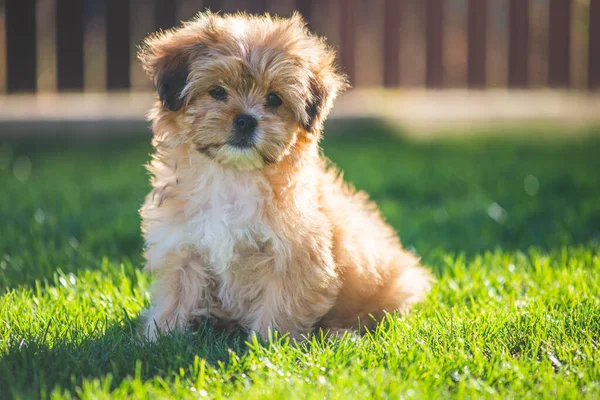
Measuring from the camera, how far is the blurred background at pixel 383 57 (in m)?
8.85

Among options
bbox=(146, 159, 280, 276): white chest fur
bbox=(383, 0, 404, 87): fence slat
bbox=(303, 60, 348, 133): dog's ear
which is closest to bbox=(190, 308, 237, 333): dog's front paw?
bbox=(146, 159, 280, 276): white chest fur

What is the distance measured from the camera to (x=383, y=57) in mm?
9836

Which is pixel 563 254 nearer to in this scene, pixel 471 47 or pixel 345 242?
pixel 345 242

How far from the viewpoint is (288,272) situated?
345cm

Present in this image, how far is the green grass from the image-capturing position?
297cm

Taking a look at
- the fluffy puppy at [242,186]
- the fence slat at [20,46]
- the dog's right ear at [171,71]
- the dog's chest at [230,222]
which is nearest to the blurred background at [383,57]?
the fence slat at [20,46]

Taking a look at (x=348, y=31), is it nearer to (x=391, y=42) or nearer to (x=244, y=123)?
(x=391, y=42)

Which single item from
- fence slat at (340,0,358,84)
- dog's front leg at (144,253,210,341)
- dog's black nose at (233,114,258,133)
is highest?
fence slat at (340,0,358,84)

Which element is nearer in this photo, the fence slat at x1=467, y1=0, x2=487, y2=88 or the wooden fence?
the wooden fence

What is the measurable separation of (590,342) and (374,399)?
4.01 feet

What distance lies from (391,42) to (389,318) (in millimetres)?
6676

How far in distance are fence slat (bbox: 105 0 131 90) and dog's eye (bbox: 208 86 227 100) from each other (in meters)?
5.96

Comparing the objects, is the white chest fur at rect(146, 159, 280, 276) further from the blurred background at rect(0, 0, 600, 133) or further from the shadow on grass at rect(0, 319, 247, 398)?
the blurred background at rect(0, 0, 600, 133)

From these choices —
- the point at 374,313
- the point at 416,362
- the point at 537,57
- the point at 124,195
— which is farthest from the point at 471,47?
the point at 416,362
